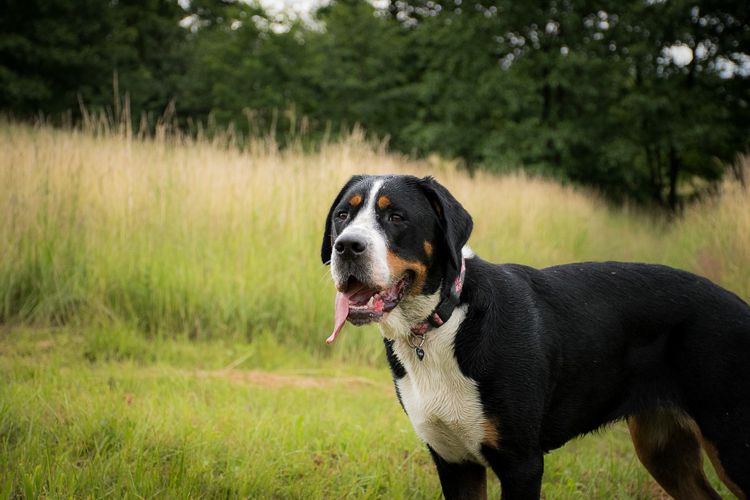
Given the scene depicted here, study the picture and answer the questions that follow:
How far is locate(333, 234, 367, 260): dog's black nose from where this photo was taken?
7.73ft

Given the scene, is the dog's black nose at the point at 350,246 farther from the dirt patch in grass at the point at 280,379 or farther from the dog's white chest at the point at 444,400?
the dirt patch in grass at the point at 280,379

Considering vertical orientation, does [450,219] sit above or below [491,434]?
above

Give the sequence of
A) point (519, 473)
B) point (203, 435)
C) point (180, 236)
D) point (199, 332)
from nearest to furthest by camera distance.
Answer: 1. point (519, 473)
2. point (203, 435)
3. point (199, 332)
4. point (180, 236)

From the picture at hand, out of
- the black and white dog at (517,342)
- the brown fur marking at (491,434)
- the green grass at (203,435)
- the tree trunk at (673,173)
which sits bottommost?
the tree trunk at (673,173)

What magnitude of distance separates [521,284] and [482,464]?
2.51 ft

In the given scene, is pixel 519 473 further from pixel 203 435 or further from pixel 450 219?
pixel 203 435

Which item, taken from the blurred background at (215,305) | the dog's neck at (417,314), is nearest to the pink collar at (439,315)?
the dog's neck at (417,314)

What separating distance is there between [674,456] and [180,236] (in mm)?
4993

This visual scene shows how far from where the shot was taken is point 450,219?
8.33 ft

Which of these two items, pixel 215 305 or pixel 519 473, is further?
pixel 215 305

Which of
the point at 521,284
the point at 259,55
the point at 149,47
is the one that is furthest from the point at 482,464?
the point at 149,47

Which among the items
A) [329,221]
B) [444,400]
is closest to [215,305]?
[329,221]

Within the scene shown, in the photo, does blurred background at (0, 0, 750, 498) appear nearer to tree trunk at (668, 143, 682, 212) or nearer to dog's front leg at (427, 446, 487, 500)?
dog's front leg at (427, 446, 487, 500)

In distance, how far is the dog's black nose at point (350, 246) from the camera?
7.73 feet
